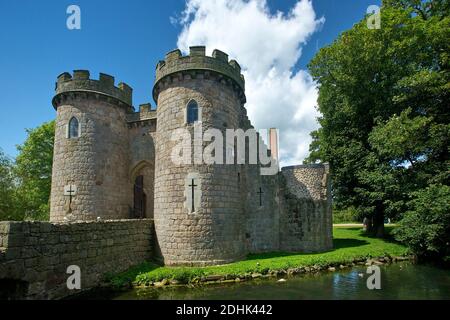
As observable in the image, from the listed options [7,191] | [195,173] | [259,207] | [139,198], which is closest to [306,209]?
[259,207]

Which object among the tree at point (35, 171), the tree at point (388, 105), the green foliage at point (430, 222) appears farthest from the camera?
the tree at point (35, 171)

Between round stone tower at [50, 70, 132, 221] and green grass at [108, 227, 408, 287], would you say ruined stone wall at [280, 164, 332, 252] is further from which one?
round stone tower at [50, 70, 132, 221]

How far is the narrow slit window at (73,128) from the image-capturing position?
48.8 ft

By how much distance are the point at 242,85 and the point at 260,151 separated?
4.08 m

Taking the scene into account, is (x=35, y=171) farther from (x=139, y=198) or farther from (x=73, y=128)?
(x=139, y=198)

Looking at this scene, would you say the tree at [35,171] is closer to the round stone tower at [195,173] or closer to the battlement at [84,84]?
the battlement at [84,84]

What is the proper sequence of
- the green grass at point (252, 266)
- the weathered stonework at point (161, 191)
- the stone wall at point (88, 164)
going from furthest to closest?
1. the stone wall at point (88, 164)
2. the green grass at point (252, 266)
3. the weathered stonework at point (161, 191)

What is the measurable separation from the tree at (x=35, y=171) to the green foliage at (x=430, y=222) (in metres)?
23.8

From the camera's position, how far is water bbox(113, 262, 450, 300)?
8.05 m

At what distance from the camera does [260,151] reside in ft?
52.3

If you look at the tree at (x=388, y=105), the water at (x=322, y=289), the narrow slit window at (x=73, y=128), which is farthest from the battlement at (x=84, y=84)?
the tree at (x=388, y=105)

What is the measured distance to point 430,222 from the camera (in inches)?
469

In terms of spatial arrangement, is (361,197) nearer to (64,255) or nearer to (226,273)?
(226,273)
